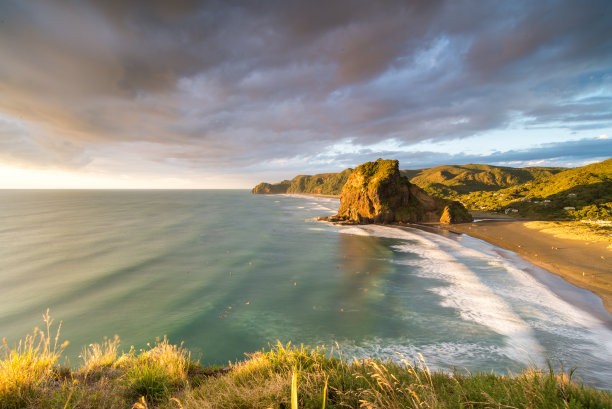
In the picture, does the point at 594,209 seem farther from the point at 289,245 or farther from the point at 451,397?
the point at 451,397

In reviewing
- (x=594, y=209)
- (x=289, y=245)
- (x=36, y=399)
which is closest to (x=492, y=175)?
(x=594, y=209)

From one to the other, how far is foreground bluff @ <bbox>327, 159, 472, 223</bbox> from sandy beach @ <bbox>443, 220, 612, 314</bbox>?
1141 cm

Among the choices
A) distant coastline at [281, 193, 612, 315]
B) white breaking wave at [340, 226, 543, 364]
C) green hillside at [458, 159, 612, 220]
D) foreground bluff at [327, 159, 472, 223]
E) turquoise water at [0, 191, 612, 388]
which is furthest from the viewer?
foreground bluff at [327, 159, 472, 223]

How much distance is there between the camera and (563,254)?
2995 centimetres

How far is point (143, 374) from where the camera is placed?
212 inches

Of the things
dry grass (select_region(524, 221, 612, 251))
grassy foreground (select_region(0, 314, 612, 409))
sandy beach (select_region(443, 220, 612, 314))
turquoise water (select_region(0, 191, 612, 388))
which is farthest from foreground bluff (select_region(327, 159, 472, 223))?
grassy foreground (select_region(0, 314, 612, 409))

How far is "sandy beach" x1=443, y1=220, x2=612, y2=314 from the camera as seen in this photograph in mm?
21145

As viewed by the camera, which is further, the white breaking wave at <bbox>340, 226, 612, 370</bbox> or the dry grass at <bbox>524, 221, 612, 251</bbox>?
the dry grass at <bbox>524, 221, 612, 251</bbox>

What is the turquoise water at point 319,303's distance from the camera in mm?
12477

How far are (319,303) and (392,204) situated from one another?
48.0 meters

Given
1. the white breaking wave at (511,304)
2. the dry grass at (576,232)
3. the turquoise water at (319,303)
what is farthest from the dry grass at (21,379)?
the dry grass at (576,232)

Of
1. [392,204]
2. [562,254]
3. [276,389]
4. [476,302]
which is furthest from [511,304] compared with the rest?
[392,204]

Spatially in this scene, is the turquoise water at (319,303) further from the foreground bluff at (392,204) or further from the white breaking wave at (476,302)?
the foreground bluff at (392,204)

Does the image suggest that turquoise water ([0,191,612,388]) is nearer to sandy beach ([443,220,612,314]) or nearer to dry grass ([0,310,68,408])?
sandy beach ([443,220,612,314])
